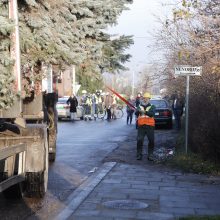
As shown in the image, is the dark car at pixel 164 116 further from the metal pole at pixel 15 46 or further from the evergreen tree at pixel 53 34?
the metal pole at pixel 15 46

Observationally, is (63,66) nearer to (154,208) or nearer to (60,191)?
(60,191)

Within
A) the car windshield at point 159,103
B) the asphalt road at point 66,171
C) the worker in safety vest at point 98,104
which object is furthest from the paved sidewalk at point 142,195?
the worker in safety vest at point 98,104

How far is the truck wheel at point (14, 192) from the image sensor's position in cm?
785

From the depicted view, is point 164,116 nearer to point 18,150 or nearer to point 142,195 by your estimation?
point 142,195

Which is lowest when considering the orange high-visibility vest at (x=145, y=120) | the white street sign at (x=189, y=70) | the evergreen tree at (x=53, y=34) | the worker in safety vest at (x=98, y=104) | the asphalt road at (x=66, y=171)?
the asphalt road at (x=66, y=171)

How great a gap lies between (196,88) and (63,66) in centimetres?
699

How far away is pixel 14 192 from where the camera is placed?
7906 millimetres

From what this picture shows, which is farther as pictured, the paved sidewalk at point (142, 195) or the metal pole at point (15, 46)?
the paved sidewalk at point (142, 195)

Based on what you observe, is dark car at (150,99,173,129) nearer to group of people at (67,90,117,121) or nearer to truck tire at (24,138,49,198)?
group of people at (67,90,117,121)

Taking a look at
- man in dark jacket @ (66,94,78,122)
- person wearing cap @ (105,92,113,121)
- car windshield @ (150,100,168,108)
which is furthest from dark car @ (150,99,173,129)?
person wearing cap @ (105,92,113,121)

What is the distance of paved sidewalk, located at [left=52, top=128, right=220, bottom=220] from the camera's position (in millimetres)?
7062

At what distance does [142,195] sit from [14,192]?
Answer: 207 cm

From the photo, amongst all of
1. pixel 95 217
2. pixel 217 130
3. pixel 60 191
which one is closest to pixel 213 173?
pixel 217 130

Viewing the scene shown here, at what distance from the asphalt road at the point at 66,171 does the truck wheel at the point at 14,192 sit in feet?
0.27
